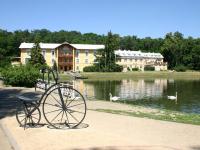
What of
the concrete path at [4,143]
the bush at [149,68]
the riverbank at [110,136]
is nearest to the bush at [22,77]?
the riverbank at [110,136]

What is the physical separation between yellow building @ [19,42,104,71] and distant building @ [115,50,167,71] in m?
11.9

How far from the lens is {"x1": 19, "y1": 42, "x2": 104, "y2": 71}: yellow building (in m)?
112

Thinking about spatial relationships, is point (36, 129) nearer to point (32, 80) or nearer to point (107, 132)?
point (107, 132)

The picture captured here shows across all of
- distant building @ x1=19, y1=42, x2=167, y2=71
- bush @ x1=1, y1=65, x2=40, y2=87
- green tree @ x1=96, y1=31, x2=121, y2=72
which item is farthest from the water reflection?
distant building @ x1=19, y1=42, x2=167, y2=71

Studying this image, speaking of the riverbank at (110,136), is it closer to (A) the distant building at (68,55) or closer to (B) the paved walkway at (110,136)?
(B) the paved walkway at (110,136)

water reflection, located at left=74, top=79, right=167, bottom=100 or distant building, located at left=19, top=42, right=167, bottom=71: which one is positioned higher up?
distant building, located at left=19, top=42, right=167, bottom=71

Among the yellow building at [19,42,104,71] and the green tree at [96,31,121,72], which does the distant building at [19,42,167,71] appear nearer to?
the yellow building at [19,42,104,71]

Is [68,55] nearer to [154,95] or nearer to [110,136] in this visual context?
[154,95]

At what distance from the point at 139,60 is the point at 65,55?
30.4 m

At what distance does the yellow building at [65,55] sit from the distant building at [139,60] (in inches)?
468

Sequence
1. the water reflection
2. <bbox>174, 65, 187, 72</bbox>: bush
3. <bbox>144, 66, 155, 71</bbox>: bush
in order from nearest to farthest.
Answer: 1. the water reflection
2. <bbox>174, 65, 187, 72</bbox>: bush
3. <bbox>144, 66, 155, 71</bbox>: bush

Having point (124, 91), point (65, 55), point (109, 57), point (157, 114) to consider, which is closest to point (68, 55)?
point (65, 55)

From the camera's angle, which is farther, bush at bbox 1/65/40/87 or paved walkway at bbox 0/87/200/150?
bush at bbox 1/65/40/87

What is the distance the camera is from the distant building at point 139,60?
416 ft
